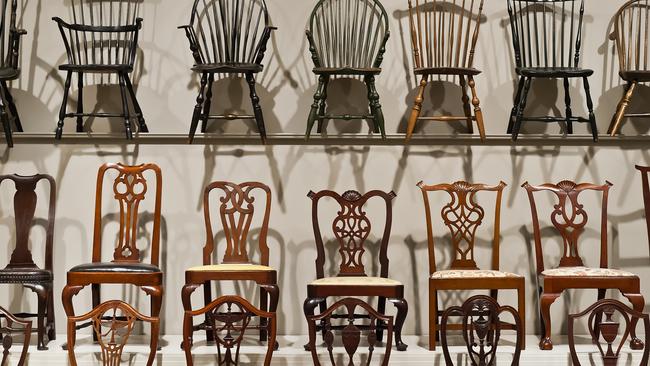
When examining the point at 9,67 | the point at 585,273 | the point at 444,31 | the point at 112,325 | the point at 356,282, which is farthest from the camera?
the point at 444,31

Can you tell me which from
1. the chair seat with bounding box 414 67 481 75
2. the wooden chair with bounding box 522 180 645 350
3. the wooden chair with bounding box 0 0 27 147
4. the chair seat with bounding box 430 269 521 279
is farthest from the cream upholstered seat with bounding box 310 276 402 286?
the wooden chair with bounding box 0 0 27 147

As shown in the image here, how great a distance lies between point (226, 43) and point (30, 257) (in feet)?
5.84

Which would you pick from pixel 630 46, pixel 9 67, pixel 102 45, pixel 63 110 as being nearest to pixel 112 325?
pixel 63 110

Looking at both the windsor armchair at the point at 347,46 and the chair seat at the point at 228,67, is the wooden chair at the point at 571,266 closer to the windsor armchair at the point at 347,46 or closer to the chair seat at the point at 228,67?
the windsor armchair at the point at 347,46

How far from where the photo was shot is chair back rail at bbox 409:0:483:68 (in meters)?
5.87

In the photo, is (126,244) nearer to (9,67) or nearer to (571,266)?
(9,67)

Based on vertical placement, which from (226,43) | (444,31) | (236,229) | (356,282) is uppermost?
(444,31)

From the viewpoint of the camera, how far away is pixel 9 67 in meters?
5.80

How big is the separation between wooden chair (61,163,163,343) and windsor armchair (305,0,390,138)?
1.11 metres

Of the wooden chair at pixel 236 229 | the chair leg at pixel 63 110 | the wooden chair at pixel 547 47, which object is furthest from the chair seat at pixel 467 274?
the chair leg at pixel 63 110

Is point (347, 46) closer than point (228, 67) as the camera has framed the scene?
No

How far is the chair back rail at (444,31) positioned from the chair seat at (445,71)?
0.09 m

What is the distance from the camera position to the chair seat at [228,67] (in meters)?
5.65

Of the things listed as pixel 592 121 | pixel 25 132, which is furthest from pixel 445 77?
pixel 25 132
